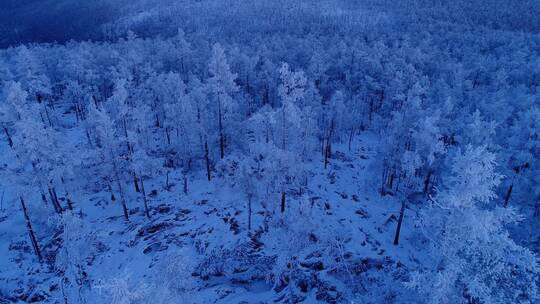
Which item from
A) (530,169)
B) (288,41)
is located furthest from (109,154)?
(288,41)

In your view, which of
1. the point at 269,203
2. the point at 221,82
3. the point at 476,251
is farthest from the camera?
the point at 221,82

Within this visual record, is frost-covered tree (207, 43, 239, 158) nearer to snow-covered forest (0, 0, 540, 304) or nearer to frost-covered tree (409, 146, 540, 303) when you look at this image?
snow-covered forest (0, 0, 540, 304)

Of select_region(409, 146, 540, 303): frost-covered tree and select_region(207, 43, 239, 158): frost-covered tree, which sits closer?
select_region(409, 146, 540, 303): frost-covered tree

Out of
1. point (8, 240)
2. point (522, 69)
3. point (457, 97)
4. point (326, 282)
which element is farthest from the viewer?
point (522, 69)

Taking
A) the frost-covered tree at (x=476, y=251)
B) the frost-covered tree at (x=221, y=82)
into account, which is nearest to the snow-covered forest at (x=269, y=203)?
the frost-covered tree at (x=476, y=251)

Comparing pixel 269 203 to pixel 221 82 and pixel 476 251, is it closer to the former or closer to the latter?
pixel 221 82

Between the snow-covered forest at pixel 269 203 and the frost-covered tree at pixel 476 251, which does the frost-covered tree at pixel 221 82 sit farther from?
the frost-covered tree at pixel 476 251

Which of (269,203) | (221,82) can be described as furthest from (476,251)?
(221,82)

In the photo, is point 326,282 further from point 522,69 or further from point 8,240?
point 522,69

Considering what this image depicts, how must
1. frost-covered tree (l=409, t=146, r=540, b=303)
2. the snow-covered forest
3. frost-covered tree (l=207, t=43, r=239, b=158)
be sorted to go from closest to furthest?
frost-covered tree (l=409, t=146, r=540, b=303) < the snow-covered forest < frost-covered tree (l=207, t=43, r=239, b=158)

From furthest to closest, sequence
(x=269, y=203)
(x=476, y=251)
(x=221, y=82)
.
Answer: (x=221, y=82) < (x=269, y=203) < (x=476, y=251)

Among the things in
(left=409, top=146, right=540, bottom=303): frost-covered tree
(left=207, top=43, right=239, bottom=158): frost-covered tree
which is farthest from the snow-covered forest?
(left=207, top=43, right=239, bottom=158): frost-covered tree
